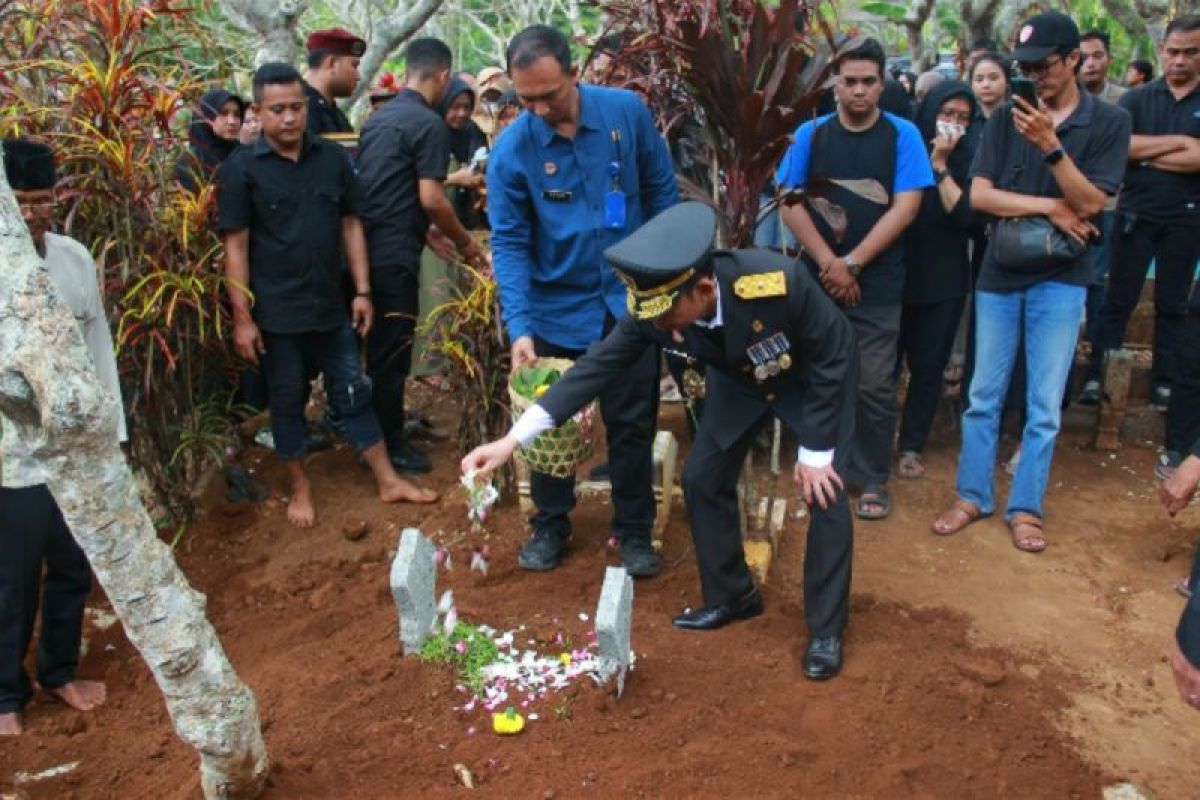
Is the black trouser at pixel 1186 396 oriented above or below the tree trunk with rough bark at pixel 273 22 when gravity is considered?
below

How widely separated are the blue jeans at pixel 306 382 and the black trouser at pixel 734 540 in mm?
1853

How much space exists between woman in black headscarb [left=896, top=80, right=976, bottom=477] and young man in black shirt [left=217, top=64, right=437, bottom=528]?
98.4 inches

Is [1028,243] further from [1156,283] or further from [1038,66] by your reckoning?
[1156,283]

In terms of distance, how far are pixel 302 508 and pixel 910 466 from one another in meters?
2.93

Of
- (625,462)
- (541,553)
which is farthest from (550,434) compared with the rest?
(541,553)

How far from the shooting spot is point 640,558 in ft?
13.9

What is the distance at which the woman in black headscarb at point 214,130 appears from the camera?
500 centimetres

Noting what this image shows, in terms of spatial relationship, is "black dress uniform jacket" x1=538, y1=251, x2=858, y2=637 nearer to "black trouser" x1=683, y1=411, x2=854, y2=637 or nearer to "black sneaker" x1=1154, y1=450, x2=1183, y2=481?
"black trouser" x1=683, y1=411, x2=854, y2=637

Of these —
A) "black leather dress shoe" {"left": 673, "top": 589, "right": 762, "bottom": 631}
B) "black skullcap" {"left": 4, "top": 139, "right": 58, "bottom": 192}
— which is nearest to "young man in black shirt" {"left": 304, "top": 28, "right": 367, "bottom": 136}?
"black skullcap" {"left": 4, "top": 139, "right": 58, "bottom": 192}

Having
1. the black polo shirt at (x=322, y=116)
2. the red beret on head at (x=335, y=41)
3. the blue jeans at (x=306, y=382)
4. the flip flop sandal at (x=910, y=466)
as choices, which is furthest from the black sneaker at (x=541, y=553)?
the red beret on head at (x=335, y=41)

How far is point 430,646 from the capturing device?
3.50 meters

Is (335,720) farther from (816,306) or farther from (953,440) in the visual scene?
(953,440)

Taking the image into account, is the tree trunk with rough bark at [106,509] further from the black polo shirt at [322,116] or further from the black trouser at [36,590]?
the black polo shirt at [322,116]

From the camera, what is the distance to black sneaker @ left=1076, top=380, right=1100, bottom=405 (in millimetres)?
5926
